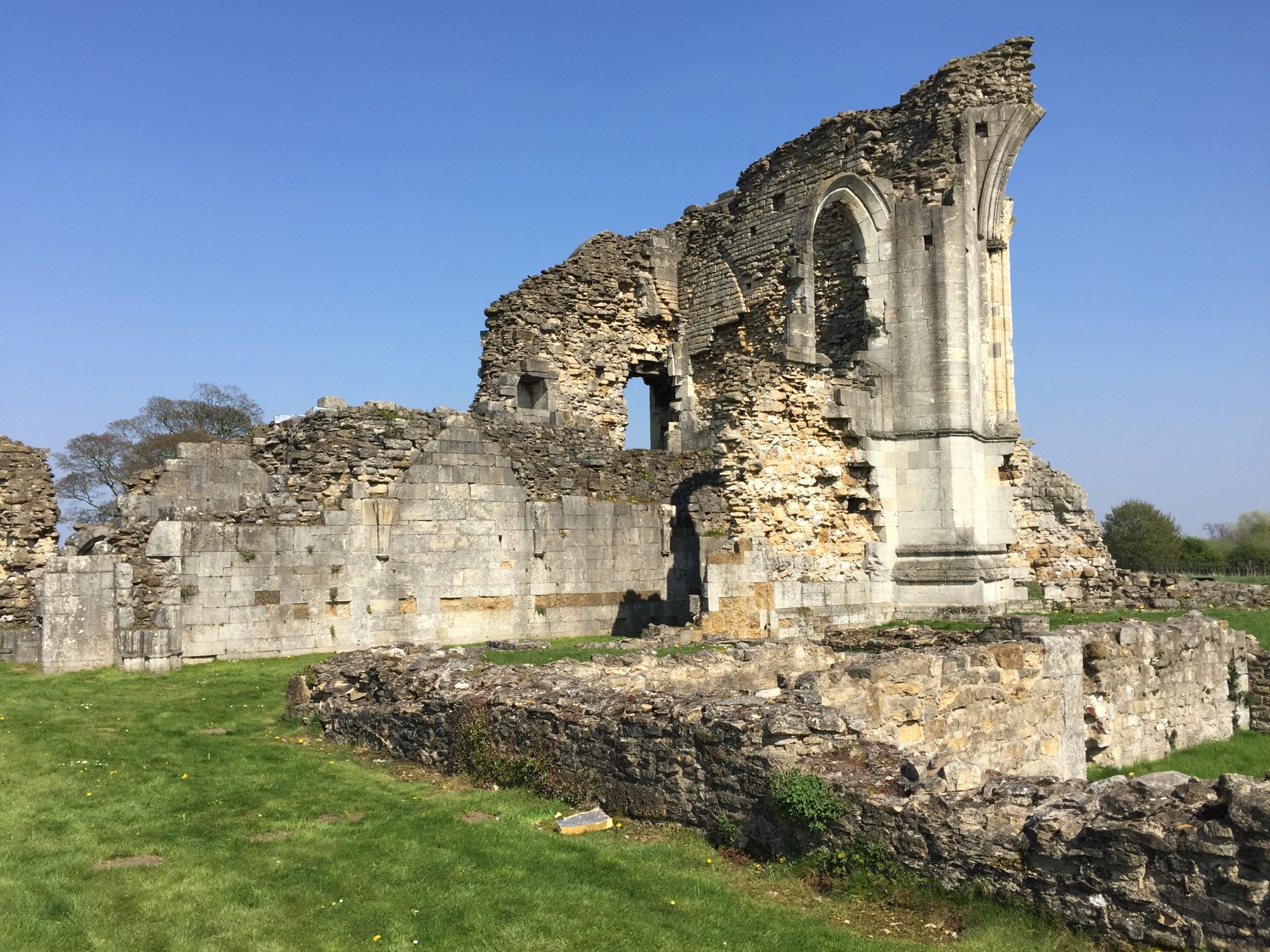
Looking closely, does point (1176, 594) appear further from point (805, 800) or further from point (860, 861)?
point (860, 861)

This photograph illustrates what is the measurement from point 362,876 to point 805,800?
2.58 metres

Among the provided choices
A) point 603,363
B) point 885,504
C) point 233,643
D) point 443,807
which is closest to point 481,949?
point 443,807

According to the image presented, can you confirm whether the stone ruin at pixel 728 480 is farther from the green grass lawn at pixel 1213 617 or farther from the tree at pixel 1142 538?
the tree at pixel 1142 538

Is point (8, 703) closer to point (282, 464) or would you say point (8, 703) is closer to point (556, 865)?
point (282, 464)

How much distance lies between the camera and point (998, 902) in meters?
4.93

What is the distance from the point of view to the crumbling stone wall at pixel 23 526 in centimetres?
1587

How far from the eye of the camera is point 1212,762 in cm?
1181

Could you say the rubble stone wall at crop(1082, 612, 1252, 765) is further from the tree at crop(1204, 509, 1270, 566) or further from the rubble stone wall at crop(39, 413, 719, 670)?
the tree at crop(1204, 509, 1270, 566)

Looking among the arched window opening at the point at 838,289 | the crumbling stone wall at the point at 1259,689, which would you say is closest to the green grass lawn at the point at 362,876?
the crumbling stone wall at the point at 1259,689

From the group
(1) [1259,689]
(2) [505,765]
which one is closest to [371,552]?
(2) [505,765]

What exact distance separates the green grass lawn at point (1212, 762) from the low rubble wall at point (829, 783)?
2309 millimetres

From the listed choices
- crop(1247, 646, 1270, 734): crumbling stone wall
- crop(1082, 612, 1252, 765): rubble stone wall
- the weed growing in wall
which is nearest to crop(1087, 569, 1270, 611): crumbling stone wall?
crop(1247, 646, 1270, 734): crumbling stone wall

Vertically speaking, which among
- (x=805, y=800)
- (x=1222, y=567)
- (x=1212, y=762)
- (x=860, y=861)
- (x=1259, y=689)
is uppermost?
(x=805, y=800)

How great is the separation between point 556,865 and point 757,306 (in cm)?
1792
